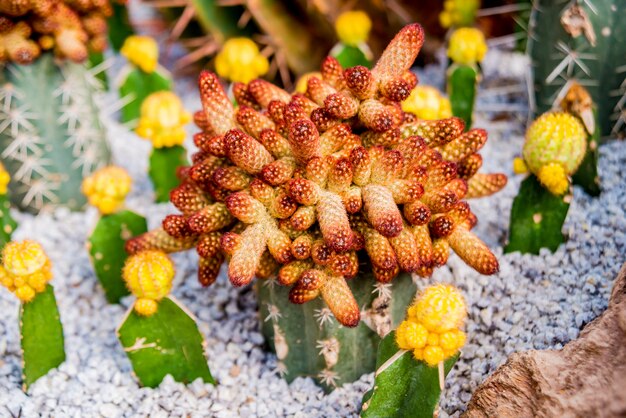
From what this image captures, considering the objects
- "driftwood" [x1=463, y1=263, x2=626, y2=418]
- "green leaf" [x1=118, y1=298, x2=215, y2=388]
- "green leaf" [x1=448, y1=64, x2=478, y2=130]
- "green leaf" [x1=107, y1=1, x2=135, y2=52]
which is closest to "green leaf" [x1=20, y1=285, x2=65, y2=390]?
"green leaf" [x1=118, y1=298, x2=215, y2=388]

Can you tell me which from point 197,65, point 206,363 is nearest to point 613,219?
point 206,363

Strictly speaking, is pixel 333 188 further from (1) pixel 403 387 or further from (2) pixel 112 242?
Result: (2) pixel 112 242

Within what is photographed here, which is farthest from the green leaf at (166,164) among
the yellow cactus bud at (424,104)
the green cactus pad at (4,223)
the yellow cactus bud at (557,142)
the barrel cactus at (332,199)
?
the yellow cactus bud at (557,142)

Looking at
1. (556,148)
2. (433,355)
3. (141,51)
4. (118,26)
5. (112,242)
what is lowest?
(118,26)

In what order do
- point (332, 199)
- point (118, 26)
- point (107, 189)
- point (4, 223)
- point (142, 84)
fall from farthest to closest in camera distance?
point (118, 26) → point (142, 84) → point (4, 223) → point (107, 189) → point (332, 199)

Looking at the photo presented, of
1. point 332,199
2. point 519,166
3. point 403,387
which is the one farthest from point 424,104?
point 403,387

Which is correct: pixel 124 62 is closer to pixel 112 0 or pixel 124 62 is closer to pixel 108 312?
pixel 112 0

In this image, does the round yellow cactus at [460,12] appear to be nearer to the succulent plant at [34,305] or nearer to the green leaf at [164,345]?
the green leaf at [164,345]
